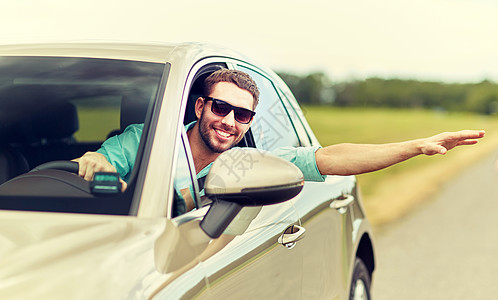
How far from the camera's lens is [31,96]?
3613mm

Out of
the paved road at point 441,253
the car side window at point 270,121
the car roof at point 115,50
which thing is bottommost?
the paved road at point 441,253

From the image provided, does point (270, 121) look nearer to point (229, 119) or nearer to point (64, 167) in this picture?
point (229, 119)

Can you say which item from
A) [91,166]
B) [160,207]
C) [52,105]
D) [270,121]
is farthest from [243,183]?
[52,105]

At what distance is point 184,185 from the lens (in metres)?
2.33

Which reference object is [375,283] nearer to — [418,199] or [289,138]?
[289,138]

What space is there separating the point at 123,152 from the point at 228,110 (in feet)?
1.34

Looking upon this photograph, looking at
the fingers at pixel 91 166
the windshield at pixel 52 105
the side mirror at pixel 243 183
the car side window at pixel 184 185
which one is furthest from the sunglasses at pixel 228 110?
the side mirror at pixel 243 183

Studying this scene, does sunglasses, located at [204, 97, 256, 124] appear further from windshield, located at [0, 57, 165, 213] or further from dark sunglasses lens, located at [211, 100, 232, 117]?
windshield, located at [0, 57, 165, 213]

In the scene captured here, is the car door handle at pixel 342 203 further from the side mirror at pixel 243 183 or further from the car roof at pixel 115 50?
the side mirror at pixel 243 183

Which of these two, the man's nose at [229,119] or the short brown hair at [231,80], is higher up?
the short brown hair at [231,80]

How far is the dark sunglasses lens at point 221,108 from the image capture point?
274 cm

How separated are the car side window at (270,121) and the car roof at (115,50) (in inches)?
14.8

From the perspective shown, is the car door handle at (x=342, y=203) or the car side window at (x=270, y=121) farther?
the car door handle at (x=342, y=203)

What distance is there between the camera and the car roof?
2674mm
